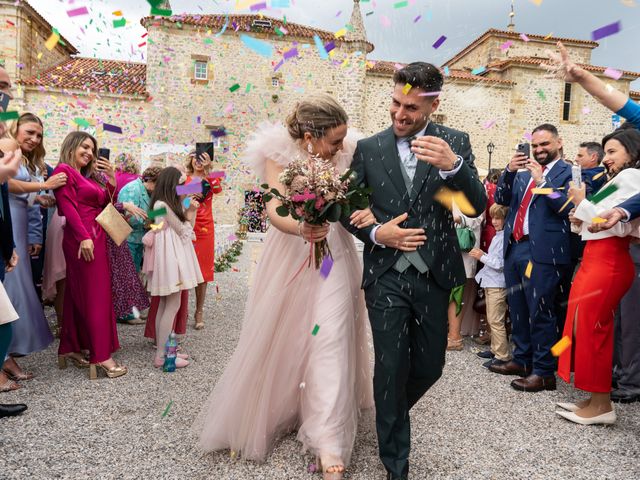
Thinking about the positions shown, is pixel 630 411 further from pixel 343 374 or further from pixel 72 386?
pixel 72 386

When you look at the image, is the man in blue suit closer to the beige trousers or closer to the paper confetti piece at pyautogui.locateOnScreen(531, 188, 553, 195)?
the paper confetti piece at pyautogui.locateOnScreen(531, 188, 553, 195)

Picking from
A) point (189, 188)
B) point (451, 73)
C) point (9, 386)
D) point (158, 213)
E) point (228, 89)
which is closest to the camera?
point (9, 386)

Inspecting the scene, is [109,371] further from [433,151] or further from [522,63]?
[522,63]

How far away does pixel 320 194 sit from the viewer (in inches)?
95.7

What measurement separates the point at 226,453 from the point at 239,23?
85.1 feet

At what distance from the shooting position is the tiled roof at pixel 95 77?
2216 centimetres

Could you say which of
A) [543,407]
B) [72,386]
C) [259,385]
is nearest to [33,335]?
[72,386]

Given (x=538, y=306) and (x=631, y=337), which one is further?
(x=538, y=306)

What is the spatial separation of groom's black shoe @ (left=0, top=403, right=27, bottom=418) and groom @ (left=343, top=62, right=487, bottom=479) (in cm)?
277

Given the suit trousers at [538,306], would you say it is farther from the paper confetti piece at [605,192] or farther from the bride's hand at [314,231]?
the bride's hand at [314,231]

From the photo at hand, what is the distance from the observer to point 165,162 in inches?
939

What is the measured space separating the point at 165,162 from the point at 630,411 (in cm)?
2326

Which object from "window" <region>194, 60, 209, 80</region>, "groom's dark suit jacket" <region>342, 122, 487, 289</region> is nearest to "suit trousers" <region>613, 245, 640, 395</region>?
"groom's dark suit jacket" <region>342, 122, 487, 289</region>

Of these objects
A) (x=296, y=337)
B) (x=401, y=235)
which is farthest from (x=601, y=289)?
(x=296, y=337)
